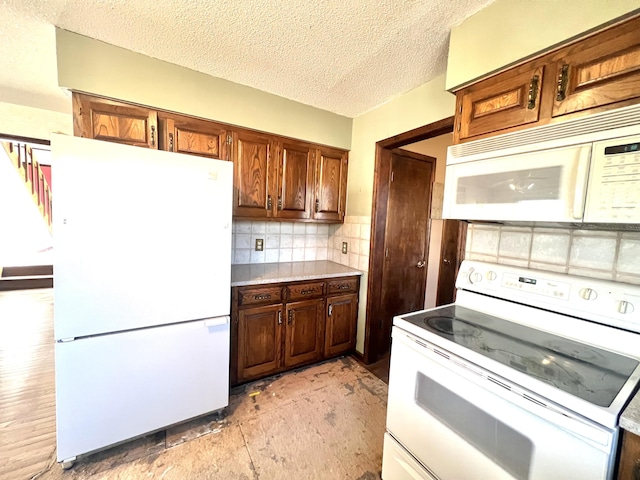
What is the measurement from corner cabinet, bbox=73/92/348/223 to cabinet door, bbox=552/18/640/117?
1.76 metres

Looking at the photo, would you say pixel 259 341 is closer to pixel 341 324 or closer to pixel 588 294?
pixel 341 324

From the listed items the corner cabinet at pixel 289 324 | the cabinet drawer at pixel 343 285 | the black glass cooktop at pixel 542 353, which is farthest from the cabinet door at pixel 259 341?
the black glass cooktop at pixel 542 353

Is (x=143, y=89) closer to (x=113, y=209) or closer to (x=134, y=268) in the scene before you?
(x=113, y=209)

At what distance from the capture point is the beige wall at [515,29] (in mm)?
924

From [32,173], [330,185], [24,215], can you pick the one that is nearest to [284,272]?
[330,185]

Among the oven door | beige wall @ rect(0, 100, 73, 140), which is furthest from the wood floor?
beige wall @ rect(0, 100, 73, 140)

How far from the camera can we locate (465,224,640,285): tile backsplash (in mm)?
1058

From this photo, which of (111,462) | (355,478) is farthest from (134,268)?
(355,478)

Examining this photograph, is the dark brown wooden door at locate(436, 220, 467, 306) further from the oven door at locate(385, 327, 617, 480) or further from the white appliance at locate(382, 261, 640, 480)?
the oven door at locate(385, 327, 617, 480)

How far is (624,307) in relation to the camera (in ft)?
3.21

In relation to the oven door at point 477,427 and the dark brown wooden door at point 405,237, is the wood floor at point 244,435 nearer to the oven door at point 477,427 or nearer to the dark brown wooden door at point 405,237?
the oven door at point 477,427

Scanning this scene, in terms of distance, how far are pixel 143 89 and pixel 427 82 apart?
77.5 inches

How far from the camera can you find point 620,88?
880 millimetres

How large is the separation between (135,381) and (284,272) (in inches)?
47.4
